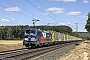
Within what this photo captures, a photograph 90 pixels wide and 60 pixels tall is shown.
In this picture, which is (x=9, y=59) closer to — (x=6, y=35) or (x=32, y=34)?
(x=32, y=34)

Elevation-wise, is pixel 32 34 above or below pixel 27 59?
above

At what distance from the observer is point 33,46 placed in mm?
39344

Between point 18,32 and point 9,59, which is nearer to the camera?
point 9,59

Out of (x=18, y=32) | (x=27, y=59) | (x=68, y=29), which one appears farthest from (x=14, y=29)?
(x=27, y=59)

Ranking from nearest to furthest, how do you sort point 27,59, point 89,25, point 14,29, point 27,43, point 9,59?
point 9,59, point 27,59, point 27,43, point 89,25, point 14,29

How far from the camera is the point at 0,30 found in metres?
178

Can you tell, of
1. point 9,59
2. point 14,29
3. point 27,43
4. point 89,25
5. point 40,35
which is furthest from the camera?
point 14,29

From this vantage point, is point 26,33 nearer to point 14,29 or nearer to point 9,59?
point 9,59

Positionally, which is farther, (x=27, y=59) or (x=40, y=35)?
(x=40, y=35)

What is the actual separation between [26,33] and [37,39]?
6.84 ft

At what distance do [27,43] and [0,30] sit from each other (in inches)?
5675

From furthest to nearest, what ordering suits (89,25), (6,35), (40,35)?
(6,35), (89,25), (40,35)

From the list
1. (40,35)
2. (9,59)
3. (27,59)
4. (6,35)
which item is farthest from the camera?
(6,35)

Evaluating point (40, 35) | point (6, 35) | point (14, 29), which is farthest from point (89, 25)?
point (14, 29)
